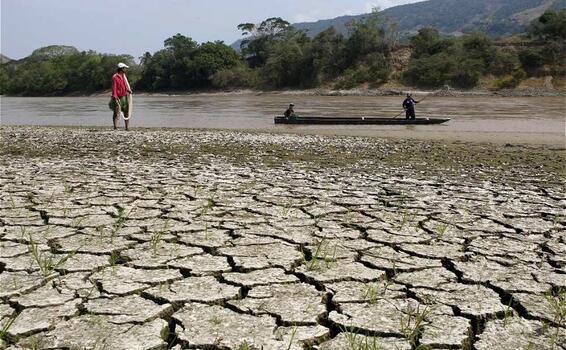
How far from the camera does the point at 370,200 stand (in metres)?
4.75

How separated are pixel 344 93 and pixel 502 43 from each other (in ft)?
56.9

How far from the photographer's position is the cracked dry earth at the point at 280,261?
2.25 m

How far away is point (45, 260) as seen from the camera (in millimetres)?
2965

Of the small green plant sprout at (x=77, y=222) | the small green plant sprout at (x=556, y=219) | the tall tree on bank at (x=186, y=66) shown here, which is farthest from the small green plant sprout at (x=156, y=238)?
the tall tree on bank at (x=186, y=66)

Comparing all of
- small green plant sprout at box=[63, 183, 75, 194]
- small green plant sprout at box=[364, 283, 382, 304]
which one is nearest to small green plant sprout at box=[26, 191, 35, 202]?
small green plant sprout at box=[63, 183, 75, 194]

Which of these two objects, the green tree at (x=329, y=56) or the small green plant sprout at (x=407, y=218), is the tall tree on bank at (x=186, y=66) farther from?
the small green plant sprout at (x=407, y=218)

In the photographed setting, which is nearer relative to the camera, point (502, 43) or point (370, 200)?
point (370, 200)

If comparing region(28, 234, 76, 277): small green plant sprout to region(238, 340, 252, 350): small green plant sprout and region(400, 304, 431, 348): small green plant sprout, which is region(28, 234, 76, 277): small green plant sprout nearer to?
region(238, 340, 252, 350): small green plant sprout

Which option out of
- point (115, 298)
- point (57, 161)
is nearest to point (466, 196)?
point (115, 298)

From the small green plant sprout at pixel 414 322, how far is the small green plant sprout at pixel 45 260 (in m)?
1.63

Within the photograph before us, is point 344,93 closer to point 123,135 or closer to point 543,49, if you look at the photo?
point 543,49

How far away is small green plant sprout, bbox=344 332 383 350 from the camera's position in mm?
2087

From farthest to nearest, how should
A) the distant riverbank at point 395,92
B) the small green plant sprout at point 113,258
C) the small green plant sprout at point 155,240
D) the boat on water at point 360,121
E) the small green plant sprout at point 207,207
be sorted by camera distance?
1. the distant riverbank at point 395,92
2. the boat on water at point 360,121
3. the small green plant sprout at point 207,207
4. the small green plant sprout at point 155,240
5. the small green plant sprout at point 113,258

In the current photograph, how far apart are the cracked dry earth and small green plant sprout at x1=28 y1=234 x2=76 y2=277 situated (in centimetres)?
1
